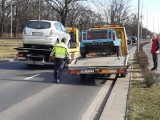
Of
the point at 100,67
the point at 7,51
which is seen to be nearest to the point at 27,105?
the point at 100,67

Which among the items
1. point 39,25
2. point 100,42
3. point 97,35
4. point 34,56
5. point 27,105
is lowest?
point 27,105

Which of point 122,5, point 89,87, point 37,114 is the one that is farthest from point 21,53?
point 122,5

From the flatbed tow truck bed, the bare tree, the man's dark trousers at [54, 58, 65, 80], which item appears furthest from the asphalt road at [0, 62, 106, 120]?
the bare tree

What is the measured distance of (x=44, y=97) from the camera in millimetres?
10805

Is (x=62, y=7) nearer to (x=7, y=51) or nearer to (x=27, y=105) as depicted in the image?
(x=7, y=51)

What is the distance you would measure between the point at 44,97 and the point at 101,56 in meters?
6.53

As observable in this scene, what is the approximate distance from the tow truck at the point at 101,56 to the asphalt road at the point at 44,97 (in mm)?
561

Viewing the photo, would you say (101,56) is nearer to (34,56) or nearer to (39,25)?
(34,56)

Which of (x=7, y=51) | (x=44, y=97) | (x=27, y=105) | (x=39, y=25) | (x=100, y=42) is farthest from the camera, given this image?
→ (x=7, y=51)

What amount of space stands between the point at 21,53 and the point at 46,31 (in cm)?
173

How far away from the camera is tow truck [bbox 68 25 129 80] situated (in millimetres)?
13924

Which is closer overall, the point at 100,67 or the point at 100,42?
the point at 100,67

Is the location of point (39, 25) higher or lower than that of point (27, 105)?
higher

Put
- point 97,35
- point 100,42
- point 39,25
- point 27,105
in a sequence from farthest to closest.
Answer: point 39,25 < point 97,35 < point 100,42 < point 27,105
